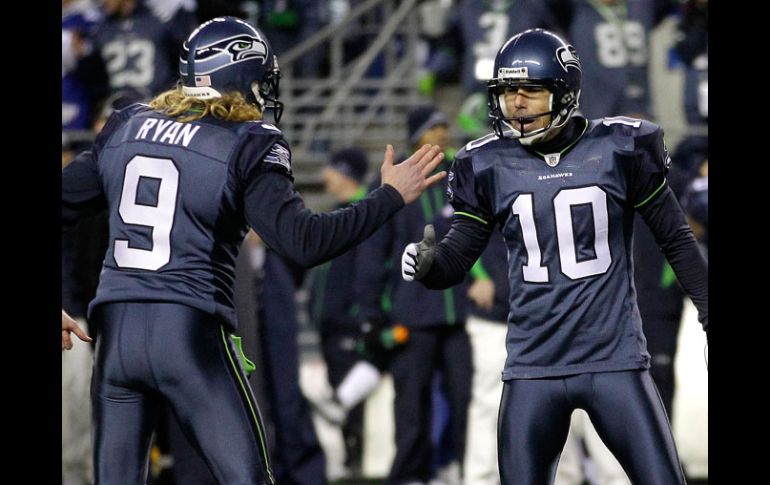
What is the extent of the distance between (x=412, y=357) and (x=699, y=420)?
1.71 m

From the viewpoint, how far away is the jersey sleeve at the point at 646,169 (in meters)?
4.88

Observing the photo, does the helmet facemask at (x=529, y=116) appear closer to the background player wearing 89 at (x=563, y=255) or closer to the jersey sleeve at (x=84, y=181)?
the background player wearing 89 at (x=563, y=255)

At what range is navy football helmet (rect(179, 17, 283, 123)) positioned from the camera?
4859 mm

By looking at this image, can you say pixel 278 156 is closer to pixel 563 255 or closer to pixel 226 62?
pixel 226 62

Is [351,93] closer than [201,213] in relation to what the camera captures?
No

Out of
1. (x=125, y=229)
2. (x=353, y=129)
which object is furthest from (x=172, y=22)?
(x=125, y=229)

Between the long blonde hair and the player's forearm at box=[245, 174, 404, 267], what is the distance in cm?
29

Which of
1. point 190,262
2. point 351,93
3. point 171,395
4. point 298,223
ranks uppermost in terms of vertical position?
point 351,93

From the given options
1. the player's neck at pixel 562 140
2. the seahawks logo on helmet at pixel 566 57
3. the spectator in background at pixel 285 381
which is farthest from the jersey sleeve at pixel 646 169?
the spectator in background at pixel 285 381

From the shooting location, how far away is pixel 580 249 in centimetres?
486

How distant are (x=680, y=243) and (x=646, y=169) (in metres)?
0.28

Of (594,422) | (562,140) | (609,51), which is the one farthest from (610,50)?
(594,422)

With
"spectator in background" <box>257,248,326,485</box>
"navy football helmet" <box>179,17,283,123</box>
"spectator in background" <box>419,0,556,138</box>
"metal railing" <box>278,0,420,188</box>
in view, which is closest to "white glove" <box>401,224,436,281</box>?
"navy football helmet" <box>179,17,283,123</box>

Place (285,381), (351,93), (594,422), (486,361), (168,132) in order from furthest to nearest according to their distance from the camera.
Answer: (351,93) → (285,381) → (486,361) → (594,422) → (168,132)
